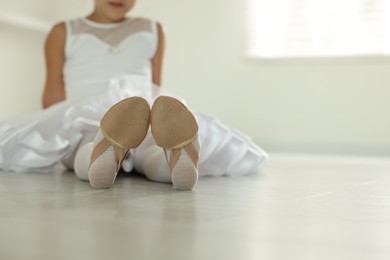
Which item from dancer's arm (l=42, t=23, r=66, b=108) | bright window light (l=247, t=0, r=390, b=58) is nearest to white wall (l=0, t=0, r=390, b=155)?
bright window light (l=247, t=0, r=390, b=58)

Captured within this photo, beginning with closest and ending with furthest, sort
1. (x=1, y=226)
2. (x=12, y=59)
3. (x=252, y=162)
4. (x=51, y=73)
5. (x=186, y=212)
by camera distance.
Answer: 1. (x=1, y=226)
2. (x=186, y=212)
3. (x=252, y=162)
4. (x=51, y=73)
5. (x=12, y=59)

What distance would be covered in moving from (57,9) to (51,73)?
7.30ft

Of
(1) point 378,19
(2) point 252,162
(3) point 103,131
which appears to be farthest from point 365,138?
(3) point 103,131

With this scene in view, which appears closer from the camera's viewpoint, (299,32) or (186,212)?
(186,212)

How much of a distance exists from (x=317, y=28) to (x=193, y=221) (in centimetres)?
302

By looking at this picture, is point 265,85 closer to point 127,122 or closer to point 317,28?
point 317,28

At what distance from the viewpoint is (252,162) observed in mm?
1851

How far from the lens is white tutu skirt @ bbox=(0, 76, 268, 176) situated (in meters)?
1.71

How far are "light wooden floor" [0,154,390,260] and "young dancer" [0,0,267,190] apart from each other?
2.8 inches

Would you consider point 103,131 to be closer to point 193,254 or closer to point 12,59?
point 193,254

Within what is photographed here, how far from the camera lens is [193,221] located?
0.99 meters

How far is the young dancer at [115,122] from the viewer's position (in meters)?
1.27

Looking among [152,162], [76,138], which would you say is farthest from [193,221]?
[76,138]

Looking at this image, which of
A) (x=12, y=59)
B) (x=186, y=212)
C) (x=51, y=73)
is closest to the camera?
(x=186, y=212)
